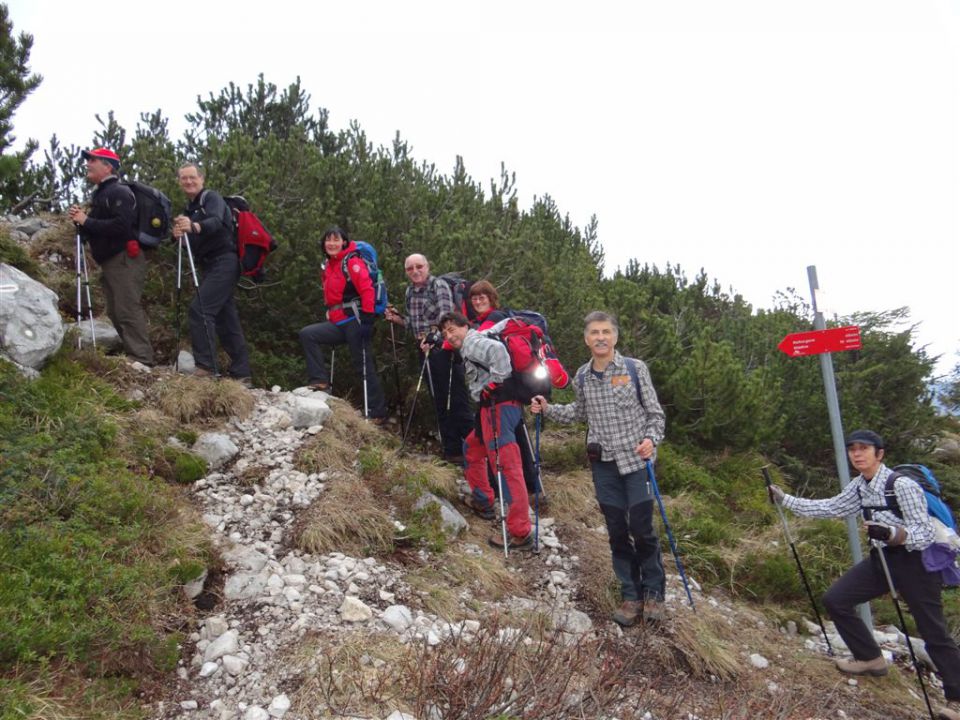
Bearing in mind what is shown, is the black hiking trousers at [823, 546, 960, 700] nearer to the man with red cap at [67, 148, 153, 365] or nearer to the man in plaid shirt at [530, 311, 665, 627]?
the man in plaid shirt at [530, 311, 665, 627]

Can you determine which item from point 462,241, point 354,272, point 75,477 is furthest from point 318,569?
point 462,241

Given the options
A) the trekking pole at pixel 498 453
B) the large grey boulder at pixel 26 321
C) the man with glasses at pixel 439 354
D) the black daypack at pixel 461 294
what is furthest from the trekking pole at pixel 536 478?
the large grey boulder at pixel 26 321

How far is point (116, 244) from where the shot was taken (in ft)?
21.4

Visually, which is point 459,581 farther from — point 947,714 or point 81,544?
point 947,714

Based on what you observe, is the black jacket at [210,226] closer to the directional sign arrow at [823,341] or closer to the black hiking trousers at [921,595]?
the directional sign arrow at [823,341]

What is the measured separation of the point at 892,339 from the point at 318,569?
11432mm

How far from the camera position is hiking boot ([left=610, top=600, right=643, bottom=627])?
481 centimetres

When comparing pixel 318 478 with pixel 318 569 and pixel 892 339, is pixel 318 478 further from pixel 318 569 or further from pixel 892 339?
pixel 892 339

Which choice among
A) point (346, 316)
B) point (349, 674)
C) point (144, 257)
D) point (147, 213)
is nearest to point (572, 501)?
point (346, 316)

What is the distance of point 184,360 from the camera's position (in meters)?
7.26

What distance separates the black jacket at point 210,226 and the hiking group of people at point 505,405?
1 cm

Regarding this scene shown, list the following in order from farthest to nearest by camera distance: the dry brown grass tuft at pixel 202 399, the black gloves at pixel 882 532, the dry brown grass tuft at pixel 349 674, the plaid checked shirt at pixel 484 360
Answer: the dry brown grass tuft at pixel 202 399 < the plaid checked shirt at pixel 484 360 < the black gloves at pixel 882 532 < the dry brown grass tuft at pixel 349 674

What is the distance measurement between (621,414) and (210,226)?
4.45 meters

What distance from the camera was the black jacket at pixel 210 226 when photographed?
6594 mm
